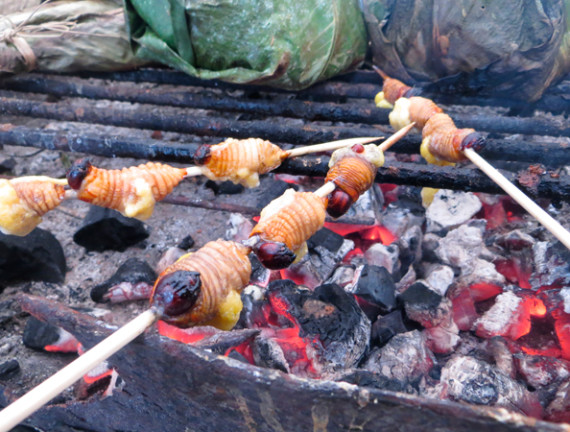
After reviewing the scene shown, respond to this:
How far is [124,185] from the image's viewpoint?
188cm

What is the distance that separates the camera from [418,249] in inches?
106

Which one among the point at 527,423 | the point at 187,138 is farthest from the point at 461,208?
the point at 187,138

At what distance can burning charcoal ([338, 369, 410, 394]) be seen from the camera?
175 centimetres

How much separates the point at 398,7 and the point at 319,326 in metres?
2.50

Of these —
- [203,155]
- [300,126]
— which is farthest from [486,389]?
[300,126]

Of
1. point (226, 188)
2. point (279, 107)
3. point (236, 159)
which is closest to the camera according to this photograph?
point (236, 159)

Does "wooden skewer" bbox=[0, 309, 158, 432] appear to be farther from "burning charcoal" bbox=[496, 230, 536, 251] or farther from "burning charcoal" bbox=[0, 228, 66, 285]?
"burning charcoal" bbox=[496, 230, 536, 251]

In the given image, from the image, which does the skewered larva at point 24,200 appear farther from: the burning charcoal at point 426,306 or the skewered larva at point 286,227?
the burning charcoal at point 426,306

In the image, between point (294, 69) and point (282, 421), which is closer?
point (282, 421)

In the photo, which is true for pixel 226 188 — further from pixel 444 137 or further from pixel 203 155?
pixel 444 137

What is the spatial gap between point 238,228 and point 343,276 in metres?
0.77

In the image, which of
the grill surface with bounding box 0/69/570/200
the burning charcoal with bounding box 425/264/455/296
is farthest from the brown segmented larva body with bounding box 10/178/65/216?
the burning charcoal with bounding box 425/264/455/296

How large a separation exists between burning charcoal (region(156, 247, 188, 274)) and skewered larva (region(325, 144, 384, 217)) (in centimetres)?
114

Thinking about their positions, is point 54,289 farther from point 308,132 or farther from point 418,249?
point 418,249
